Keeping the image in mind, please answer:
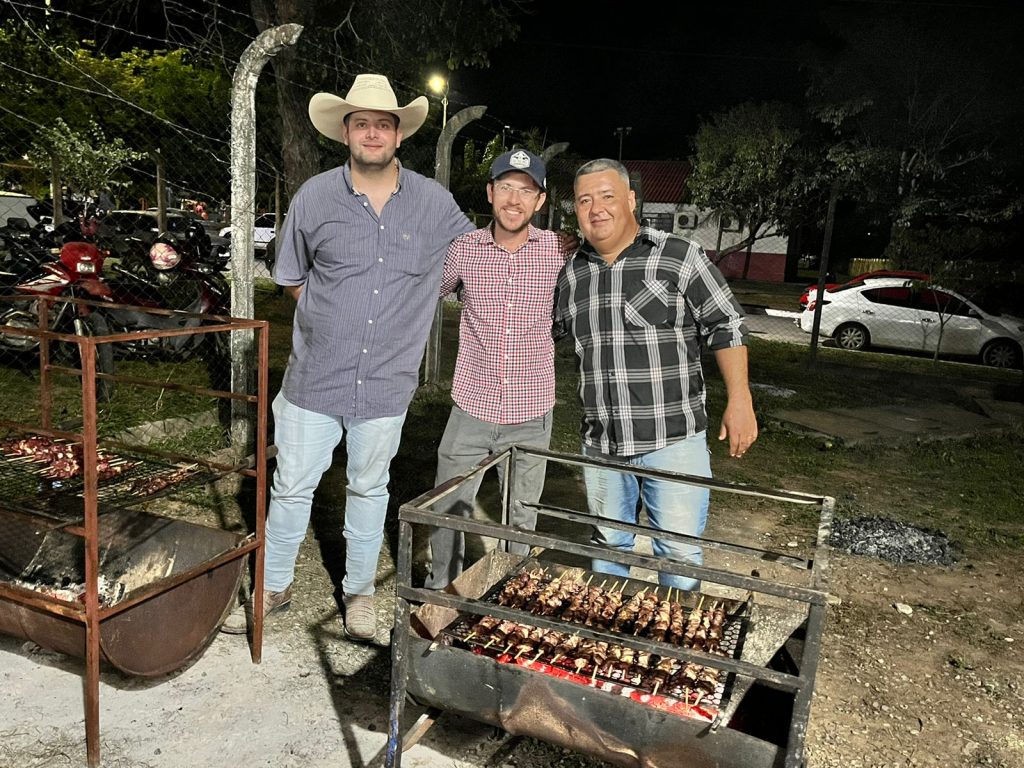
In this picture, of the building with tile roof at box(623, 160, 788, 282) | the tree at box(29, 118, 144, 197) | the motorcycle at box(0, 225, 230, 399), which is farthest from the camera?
the building with tile roof at box(623, 160, 788, 282)

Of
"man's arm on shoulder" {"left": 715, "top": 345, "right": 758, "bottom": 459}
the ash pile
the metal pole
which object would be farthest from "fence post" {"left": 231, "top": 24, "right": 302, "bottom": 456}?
the metal pole

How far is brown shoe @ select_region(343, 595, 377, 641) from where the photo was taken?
3.54 meters

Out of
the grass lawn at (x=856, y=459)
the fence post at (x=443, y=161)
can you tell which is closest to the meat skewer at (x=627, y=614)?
the grass lawn at (x=856, y=459)

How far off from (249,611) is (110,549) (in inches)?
27.1

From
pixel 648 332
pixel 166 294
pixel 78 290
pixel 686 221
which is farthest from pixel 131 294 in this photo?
pixel 686 221

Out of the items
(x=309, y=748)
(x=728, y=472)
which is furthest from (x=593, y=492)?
(x=728, y=472)

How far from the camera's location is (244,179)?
504 cm

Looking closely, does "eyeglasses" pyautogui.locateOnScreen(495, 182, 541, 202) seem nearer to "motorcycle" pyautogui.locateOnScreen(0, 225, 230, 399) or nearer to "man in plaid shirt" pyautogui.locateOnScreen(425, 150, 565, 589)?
"man in plaid shirt" pyautogui.locateOnScreen(425, 150, 565, 589)

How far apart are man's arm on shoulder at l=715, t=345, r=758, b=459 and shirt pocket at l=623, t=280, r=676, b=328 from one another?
0.24 meters

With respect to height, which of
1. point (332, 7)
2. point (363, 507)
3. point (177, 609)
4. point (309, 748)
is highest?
point (332, 7)

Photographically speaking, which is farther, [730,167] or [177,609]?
[730,167]

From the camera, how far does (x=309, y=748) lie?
2797 millimetres

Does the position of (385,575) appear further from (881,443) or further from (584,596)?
→ (881,443)

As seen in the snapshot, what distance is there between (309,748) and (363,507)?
1.05 metres
